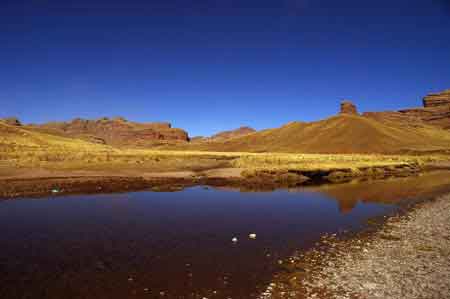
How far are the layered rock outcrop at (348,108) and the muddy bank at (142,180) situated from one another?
138 metres

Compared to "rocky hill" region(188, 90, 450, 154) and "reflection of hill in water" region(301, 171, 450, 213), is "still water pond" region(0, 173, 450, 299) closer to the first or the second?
"reflection of hill in water" region(301, 171, 450, 213)

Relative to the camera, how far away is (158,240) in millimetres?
14305

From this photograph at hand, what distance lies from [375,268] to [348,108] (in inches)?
7029

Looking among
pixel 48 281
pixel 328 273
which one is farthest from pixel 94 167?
pixel 328 273

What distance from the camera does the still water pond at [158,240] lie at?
9.85 meters

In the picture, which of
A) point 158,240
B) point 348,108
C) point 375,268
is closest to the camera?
point 375,268

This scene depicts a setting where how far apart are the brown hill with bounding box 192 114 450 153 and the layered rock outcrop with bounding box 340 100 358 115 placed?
54.9 feet

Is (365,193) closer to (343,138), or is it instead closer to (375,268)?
(375,268)

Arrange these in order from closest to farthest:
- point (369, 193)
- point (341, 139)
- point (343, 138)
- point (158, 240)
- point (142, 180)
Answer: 1. point (158, 240)
2. point (369, 193)
3. point (142, 180)
4. point (341, 139)
5. point (343, 138)

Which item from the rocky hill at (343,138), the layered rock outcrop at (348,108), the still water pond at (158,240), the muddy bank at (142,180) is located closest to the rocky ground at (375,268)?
the still water pond at (158,240)

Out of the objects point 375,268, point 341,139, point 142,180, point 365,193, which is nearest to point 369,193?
point 365,193

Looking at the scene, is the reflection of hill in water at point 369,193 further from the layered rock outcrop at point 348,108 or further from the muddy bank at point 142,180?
the layered rock outcrop at point 348,108

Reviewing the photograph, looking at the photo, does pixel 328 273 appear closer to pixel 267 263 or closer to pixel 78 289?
pixel 267 263

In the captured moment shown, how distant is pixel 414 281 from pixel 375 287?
134 centimetres
